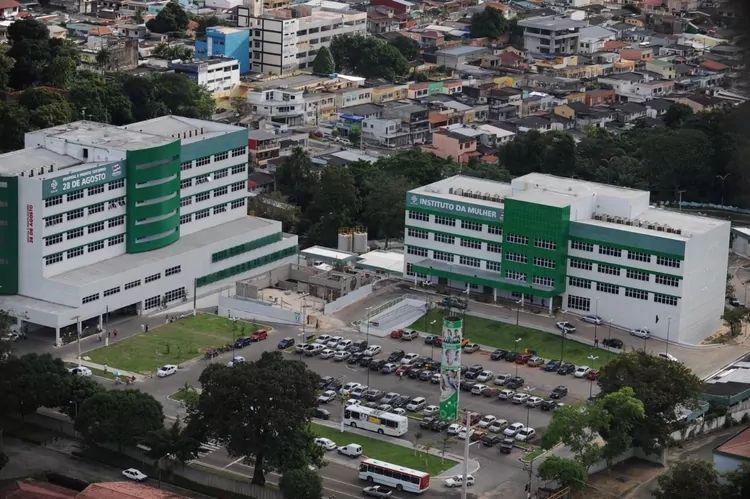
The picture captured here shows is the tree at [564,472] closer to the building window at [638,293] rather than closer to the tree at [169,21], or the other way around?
the building window at [638,293]

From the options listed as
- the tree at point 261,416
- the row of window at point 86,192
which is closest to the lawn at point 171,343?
the row of window at point 86,192

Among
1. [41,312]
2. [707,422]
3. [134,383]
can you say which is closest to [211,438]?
[134,383]

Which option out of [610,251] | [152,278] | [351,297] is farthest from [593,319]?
[152,278]

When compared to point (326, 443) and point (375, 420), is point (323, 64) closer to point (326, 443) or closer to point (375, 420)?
point (375, 420)

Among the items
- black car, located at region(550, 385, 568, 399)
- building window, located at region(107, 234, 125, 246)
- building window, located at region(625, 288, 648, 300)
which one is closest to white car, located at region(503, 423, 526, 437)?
black car, located at region(550, 385, 568, 399)

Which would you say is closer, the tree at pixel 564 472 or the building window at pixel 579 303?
the tree at pixel 564 472

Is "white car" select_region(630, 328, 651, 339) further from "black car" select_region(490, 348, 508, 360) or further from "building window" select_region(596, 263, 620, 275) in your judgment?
"black car" select_region(490, 348, 508, 360)
